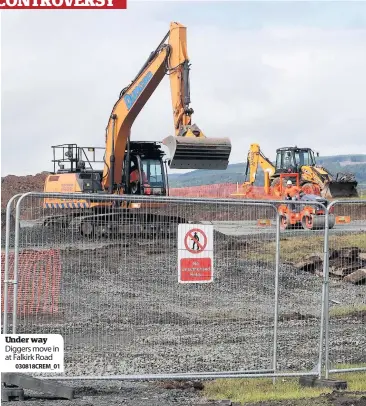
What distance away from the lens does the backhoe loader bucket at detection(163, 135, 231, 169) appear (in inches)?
835

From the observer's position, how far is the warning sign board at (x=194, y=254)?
32.6 ft

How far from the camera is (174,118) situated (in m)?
23.3

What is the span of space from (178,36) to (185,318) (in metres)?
15.1

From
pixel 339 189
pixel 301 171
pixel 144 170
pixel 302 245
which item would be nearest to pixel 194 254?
pixel 302 245

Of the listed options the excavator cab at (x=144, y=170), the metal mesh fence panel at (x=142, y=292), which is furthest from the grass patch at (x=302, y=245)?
the excavator cab at (x=144, y=170)

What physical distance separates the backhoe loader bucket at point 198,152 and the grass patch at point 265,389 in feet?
36.1

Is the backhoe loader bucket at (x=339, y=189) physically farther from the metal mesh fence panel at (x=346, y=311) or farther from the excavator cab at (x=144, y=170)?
the metal mesh fence panel at (x=346, y=311)

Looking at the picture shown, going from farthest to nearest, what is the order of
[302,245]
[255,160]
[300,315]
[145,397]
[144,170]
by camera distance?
[255,160] < [144,170] < [302,245] < [300,315] < [145,397]

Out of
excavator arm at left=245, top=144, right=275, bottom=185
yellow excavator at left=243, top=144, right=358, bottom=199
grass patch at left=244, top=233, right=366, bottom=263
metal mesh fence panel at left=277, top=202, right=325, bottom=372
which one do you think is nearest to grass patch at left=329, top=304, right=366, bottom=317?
metal mesh fence panel at left=277, top=202, right=325, bottom=372

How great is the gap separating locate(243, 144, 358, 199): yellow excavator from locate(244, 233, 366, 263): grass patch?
24963 mm

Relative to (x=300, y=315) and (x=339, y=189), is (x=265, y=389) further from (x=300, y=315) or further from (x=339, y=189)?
(x=339, y=189)

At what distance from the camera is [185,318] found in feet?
33.3

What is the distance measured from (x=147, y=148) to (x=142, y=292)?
1708 cm

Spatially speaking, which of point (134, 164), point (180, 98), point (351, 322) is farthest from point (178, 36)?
point (351, 322)
